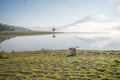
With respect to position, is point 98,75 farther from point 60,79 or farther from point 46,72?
point 46,72

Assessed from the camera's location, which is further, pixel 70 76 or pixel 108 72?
pixel 108 72

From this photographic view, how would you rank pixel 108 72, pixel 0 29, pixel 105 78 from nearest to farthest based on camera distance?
pixel 105 78
pixel 108 72
pixel 0 29

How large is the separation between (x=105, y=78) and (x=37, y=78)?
170 inches

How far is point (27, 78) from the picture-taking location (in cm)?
1085

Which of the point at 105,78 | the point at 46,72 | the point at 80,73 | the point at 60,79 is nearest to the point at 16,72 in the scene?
the point at 46,72

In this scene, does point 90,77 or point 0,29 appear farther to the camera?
point 0,29

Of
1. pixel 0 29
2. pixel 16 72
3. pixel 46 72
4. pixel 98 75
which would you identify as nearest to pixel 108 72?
pixel 98 75

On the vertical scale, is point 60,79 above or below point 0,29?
below

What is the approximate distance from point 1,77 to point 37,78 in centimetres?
257

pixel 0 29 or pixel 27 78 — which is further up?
pixel 0 29

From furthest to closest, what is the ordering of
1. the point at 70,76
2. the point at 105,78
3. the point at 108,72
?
the point at 108,72 → the point at 70,76 → the point at 105,78

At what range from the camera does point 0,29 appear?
139875mm

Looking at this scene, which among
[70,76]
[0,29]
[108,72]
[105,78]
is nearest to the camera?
[105,78]

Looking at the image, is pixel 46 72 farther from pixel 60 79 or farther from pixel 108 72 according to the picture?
pixel 108 72
